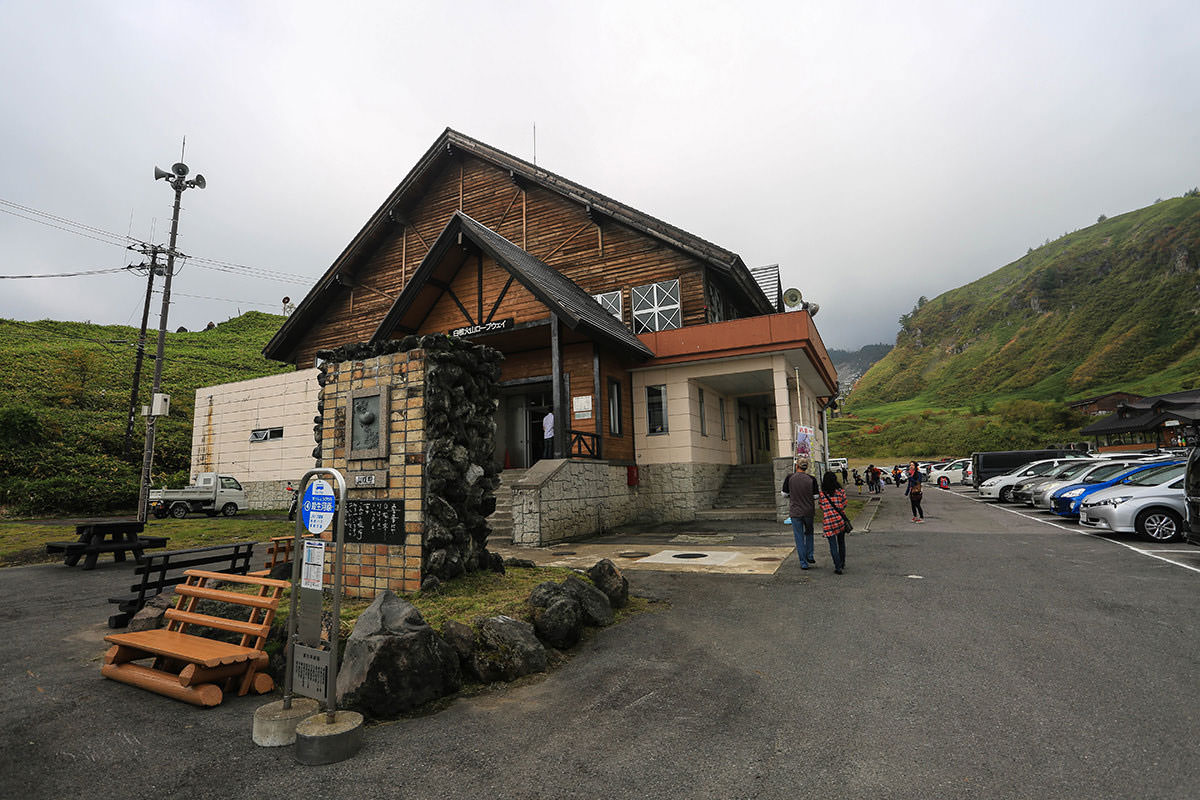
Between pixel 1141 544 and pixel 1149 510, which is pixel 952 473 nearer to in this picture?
pixel 1149 510

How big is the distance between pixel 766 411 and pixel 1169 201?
554ft

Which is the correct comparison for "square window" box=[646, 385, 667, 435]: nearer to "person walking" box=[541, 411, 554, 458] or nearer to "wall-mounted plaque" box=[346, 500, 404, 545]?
"person walking" box=[541, 411, 554, 458]

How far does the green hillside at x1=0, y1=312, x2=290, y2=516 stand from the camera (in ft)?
64.8

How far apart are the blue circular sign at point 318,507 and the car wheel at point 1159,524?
15.0 meters

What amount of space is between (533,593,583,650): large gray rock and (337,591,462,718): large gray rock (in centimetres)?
106

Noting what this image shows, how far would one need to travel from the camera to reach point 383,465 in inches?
248

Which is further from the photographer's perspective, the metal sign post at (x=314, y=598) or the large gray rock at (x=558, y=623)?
the large gray rock at (x=558, y=623)

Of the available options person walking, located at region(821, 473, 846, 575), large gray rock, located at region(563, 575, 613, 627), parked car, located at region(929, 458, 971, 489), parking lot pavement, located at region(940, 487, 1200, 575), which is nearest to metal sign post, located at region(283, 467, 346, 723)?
large gray rock, located at region(563, 575, 613, 627)

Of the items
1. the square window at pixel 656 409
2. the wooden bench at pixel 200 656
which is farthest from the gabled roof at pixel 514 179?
the wooden bench at pixel 200 656

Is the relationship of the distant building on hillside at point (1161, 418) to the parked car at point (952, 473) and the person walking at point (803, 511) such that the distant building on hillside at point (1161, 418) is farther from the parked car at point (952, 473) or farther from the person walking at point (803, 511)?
the person walking at point (803, 511)

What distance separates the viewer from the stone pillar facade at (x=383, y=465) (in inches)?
239

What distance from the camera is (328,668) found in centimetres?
338

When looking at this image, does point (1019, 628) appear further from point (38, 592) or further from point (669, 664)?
point (38, 592)

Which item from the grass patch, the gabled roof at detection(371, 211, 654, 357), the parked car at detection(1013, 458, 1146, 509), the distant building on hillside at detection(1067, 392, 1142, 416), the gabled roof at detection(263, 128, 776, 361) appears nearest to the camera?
the grass patch
